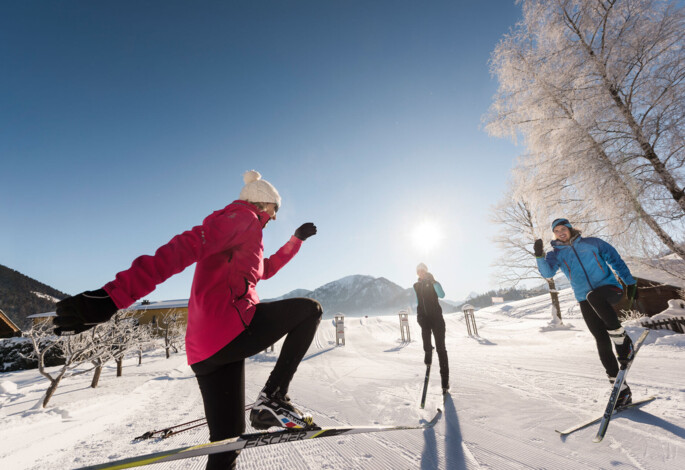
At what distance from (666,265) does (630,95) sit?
15.4ft

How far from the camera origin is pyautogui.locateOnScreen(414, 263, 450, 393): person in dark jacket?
4336mm

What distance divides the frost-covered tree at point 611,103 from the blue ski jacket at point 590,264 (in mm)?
5660

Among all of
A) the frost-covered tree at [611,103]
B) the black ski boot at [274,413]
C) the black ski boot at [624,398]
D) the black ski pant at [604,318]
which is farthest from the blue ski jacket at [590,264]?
the frost-covered tree at [611,103]

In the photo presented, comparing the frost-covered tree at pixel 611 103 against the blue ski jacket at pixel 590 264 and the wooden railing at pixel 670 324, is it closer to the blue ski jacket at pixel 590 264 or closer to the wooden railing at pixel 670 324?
the wooden railing at pixel 670 324

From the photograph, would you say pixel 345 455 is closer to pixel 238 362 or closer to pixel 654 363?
pixel 238 362

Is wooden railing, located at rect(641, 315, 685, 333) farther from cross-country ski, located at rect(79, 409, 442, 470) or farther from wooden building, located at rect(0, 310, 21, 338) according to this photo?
wooden building, located at rect(0, 310, 21, 338)

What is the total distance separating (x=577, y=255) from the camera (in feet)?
11.4

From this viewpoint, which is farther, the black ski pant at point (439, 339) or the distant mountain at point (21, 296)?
the distant mountain at point (21, 296)

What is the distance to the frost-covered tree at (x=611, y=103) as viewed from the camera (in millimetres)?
6883

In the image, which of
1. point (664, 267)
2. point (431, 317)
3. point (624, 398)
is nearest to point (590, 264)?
point (624, 398)

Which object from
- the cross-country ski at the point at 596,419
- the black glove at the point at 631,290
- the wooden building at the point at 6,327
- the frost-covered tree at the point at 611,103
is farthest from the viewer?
the wooden building at the point at 6,327

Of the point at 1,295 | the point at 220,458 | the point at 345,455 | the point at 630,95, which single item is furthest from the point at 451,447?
the point at 1,295

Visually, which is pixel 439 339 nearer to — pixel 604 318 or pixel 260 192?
pixel 604 318

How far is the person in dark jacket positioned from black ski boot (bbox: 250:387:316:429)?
3093 mm
